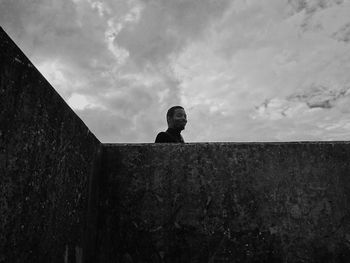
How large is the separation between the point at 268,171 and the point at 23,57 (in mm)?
1917

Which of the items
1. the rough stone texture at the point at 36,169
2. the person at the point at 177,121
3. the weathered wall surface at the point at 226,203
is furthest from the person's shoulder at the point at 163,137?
the rough stone texture at the point at 36,169

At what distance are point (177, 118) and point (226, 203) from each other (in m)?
1.83

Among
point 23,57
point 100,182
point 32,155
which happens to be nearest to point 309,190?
point 100,182

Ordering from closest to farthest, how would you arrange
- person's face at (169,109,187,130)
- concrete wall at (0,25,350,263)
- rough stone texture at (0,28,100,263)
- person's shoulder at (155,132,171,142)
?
1. rough stone texture at (0,28,100,263)
2. concrete wall at (0,25,350,263)
3. person's shoulder at (155,132,171,142)
4. person's face at (169,109,187,130)

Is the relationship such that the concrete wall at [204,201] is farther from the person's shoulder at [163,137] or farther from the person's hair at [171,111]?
the person's hair at [171,111]

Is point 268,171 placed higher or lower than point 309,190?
higher

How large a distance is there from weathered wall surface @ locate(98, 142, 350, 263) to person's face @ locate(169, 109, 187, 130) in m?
1.52

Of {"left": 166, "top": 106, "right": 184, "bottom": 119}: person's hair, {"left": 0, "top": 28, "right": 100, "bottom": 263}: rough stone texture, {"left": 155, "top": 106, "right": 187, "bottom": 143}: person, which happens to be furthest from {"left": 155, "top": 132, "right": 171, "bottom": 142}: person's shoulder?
{"left": 0, "top": 28, "right": 100, "bottom": 263}: rough stone texture

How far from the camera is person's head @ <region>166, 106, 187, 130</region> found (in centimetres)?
398

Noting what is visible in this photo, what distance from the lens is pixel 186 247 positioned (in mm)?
2271

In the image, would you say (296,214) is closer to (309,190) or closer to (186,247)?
(309,190)

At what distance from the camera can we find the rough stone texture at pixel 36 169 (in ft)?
4.21

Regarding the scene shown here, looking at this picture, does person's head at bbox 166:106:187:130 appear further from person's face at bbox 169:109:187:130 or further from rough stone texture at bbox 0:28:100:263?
rough stone texture at bbox 0:28:100:263

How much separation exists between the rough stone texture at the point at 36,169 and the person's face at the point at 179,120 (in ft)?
6.65
